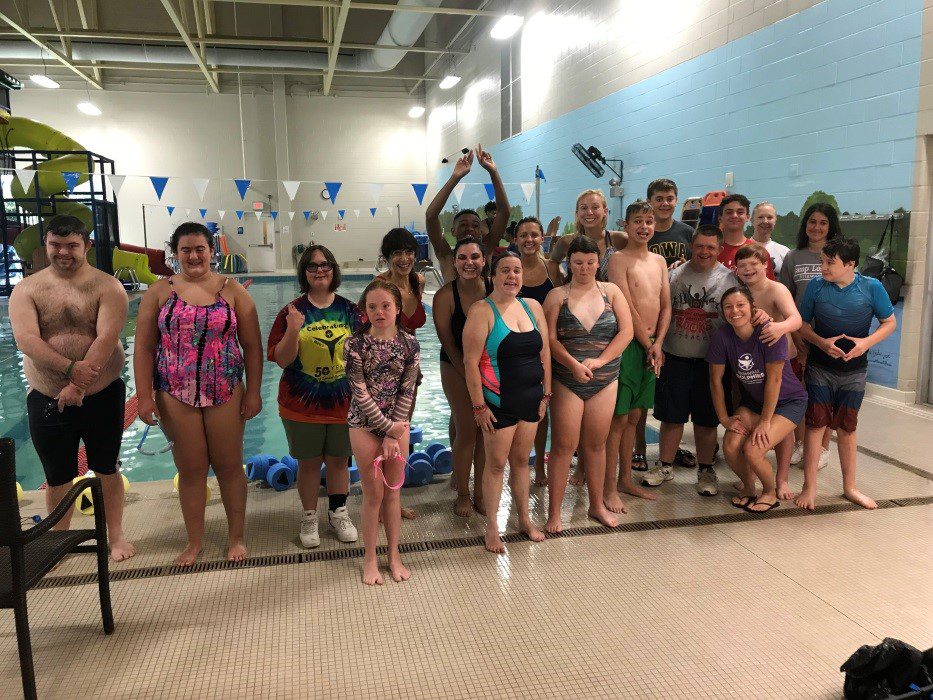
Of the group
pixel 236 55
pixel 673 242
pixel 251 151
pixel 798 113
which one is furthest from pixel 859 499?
pixel 251 151

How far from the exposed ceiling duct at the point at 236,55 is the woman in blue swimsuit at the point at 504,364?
13.6 metres

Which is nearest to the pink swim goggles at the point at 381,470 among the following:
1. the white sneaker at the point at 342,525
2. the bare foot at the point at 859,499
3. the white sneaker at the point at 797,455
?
the white sneaker at the point at 342,525

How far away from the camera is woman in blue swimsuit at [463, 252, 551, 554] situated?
286cm

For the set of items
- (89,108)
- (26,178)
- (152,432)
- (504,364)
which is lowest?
(152,432)

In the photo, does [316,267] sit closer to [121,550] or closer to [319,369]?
[319,369]

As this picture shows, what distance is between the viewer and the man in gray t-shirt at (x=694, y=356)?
3527 mm

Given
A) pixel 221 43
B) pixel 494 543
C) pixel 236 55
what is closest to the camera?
pixel 494 543

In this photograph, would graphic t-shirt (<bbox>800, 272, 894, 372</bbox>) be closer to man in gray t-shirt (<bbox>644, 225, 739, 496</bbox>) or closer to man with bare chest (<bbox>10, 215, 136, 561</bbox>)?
man in gray t-shirt (<bbox>644, 225, 739, 496</bbox>)

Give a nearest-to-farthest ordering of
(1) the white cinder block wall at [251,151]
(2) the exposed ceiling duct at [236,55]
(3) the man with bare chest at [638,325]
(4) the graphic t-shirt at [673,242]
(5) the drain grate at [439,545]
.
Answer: (5) the drain grate at [439,545] < (3) the man with bare chest at [638,325] < (4) the graphic t-shirt at [673,242] < (2) the exposed ceiling duct at [236,55] < (1) the white cinder block wall at [251,151]

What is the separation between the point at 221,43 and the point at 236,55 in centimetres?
52

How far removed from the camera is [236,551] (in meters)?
2.95

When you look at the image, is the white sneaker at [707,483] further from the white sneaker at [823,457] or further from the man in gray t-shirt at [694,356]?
the white sneaker at [823,457]

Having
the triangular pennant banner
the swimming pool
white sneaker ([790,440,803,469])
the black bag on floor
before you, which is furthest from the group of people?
the triangular pennant banner

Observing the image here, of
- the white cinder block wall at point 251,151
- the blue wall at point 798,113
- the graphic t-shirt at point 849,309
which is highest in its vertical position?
the white cinder block wall at point 251,151
